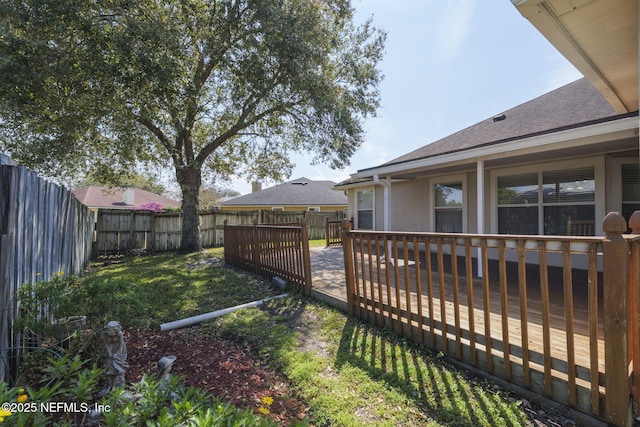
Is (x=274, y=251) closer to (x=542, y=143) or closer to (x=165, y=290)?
(x=165, y=290)

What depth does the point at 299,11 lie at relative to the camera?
26.0ft

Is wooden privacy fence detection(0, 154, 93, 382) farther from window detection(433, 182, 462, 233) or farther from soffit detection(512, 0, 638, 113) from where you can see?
window detection(433, 182, 462, 233)

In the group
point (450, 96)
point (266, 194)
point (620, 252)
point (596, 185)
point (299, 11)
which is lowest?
point (620, 252)

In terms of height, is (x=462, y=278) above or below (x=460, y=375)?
above

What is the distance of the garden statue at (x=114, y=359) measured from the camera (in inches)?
86.2

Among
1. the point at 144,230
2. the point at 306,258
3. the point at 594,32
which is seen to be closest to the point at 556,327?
the point at 594,32

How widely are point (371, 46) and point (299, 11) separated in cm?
336

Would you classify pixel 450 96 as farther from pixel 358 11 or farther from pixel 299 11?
pixel 299 11

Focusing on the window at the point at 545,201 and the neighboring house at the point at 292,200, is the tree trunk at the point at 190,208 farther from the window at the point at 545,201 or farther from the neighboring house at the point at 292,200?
the neighboring house at the point at 292,200

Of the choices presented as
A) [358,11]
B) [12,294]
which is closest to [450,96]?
[358,11]

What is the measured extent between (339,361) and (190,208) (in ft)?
30.4

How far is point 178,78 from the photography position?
7051 mm

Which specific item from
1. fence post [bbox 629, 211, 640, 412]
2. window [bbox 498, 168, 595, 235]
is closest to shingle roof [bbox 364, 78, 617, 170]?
window [bbox 498, 168, 595, 235]

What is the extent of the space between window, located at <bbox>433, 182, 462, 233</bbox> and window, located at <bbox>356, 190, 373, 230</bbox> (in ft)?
10.00
